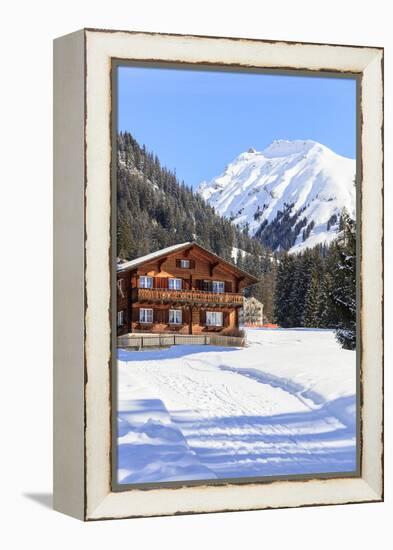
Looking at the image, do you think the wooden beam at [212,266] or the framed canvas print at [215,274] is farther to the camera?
the wooden beam at [212,266]

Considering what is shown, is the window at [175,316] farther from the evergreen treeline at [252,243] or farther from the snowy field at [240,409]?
the evergreen treeline at [252,243]

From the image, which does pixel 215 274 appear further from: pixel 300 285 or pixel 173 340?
pixel 300 285

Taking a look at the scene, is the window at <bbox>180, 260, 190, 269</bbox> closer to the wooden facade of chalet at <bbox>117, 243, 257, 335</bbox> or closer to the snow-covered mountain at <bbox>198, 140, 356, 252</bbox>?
the wooden facade of chalet at <bbox>117, 243, 257, 335</bbox>

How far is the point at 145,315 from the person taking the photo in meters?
10.5

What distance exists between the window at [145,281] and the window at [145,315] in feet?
0.60

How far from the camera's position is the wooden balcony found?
10516mm

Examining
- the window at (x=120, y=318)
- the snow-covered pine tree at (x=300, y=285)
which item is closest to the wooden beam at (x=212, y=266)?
the snow-covered pine tree at (x=300, y=285)

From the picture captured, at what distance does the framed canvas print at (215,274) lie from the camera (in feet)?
33.7

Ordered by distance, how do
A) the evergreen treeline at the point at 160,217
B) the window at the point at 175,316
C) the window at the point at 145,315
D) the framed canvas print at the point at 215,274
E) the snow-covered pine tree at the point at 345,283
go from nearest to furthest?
1. the framed canvas print at the point at 215,274
2. the evergreen treeline at the point at 160,217
3. the window at the point at 145,315
4. the window at the point at 175,316
5. the snow-covered pine tree at the point at 345,283

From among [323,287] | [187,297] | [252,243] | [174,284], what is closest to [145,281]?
[174,284]

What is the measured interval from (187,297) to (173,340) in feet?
1.20

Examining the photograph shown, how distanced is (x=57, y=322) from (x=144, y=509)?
1.56 m

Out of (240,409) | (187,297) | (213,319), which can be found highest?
(187,297)

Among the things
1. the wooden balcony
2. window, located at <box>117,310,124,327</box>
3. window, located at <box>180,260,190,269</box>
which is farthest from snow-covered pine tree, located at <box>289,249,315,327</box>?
window, located at <box>117,310,124,327</box>
